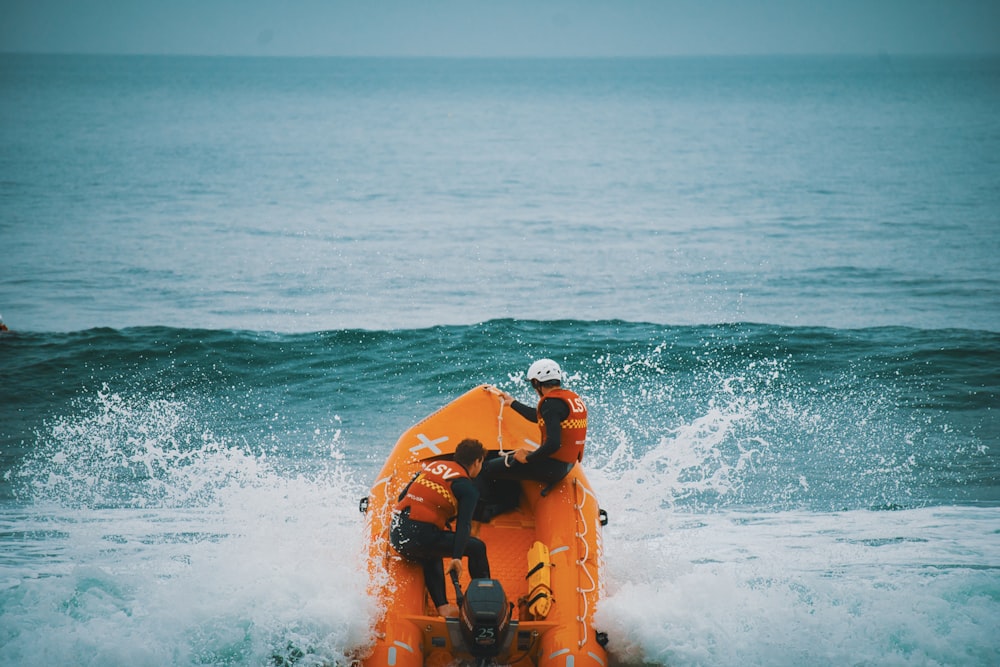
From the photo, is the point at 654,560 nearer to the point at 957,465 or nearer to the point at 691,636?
the point at 691,636

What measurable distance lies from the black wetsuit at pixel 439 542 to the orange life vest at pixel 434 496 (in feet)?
0.09

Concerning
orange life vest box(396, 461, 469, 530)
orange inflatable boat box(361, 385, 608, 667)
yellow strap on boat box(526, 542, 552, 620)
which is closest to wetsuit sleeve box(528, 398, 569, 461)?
orange inflatable boat box(361, 385, 608, 667)

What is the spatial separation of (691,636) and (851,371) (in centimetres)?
680

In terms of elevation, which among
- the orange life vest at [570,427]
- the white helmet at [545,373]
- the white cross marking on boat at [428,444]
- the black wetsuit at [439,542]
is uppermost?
the white helmet at [545,373]

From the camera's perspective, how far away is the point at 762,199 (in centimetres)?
2819

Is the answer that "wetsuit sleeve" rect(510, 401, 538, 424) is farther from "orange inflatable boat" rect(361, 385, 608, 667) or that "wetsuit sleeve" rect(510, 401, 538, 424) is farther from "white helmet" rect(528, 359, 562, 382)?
"white helmet" rect(528, 359, 562, 382)

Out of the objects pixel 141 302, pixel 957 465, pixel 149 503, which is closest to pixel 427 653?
pixel 149 503

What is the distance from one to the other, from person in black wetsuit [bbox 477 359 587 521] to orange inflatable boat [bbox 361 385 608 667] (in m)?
0.18

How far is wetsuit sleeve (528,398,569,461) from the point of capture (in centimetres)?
580

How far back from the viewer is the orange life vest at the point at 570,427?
5836mm

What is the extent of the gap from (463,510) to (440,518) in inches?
5.8

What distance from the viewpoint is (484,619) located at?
479 centimetres

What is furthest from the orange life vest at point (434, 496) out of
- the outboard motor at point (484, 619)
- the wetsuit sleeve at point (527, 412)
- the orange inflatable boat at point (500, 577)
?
the wetsuit sleeve at point (527, 412)

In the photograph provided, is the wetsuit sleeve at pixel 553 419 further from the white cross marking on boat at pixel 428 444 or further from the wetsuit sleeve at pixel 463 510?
the white cross marking on boat at pixel 428 444
